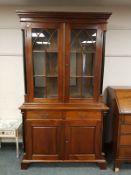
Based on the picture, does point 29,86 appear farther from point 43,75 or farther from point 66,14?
point 66,14

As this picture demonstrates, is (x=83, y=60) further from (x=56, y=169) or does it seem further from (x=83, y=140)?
(x=56, y=169)

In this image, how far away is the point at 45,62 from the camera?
2367 mm

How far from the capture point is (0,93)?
290 centimetres

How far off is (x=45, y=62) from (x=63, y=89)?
0.43 metres

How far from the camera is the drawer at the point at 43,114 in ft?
7.68

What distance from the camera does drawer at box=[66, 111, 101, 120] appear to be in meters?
2.35

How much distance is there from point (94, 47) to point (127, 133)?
3.87ft

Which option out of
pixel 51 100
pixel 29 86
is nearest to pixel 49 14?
pixel 29 86

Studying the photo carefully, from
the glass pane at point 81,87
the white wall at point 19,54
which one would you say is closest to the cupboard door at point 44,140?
the glass pane at point 81,87

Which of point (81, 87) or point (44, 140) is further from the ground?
point (81, 87)

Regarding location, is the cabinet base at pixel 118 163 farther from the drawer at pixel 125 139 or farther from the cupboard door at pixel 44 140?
the cupboard door at pixel 44 140

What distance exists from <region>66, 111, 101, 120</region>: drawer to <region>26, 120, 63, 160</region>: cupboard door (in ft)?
0.61

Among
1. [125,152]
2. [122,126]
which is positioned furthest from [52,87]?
[125,152]

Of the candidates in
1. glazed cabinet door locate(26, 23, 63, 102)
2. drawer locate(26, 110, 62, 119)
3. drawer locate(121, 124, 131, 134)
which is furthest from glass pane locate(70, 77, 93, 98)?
drawer locate(121, 124, 131, 134)
